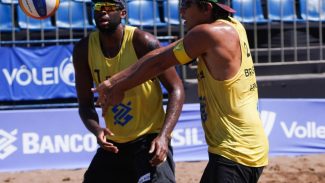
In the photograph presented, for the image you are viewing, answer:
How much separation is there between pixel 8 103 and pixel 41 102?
48 cm

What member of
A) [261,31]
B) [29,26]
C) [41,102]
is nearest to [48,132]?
[41,102]

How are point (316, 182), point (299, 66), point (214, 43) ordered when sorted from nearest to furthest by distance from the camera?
point (214, 43) → point (316, 182) → point (299, 66)

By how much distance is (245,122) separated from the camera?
354 centimetres

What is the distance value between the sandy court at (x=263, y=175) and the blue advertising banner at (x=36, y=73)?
5.38 feet

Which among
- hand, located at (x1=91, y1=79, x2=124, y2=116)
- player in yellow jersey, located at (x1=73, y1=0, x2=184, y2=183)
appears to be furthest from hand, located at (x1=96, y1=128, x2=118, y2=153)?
hand, located at (x1=91, y1=79, x2=124, y2=116)

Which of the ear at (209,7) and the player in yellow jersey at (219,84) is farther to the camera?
the ear at (209,7)

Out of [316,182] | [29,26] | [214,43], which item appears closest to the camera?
[214,43]

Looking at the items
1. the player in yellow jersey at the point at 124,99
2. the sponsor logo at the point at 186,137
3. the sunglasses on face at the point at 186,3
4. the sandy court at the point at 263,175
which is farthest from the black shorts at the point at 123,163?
the sponsor logo at the point at 186,137

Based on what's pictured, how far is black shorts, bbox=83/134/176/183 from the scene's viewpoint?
4297mm

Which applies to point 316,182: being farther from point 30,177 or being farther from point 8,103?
point 8,103

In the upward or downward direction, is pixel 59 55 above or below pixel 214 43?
below

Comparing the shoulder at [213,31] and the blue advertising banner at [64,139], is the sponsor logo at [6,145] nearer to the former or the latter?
the blue advertising banner at [64,139]

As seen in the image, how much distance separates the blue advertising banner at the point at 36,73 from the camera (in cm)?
945

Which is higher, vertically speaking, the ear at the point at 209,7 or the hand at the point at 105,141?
the ear at the point at 209,7
